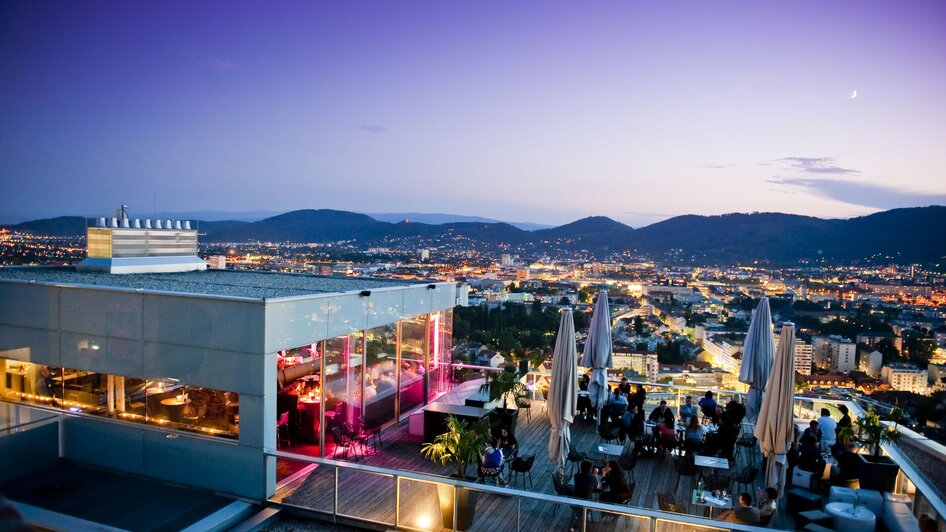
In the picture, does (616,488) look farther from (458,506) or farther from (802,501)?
(802,501)

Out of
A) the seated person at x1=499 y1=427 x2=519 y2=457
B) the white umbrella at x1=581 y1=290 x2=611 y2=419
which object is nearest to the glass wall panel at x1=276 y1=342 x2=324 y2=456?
the seated person at x1=499 y1=427 x2=519 y2=457

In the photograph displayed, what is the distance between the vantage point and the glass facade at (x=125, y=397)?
9.23 metres

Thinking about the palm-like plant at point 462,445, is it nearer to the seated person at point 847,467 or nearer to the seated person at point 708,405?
the seated person at point 847,467

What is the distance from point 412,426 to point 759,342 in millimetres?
7974

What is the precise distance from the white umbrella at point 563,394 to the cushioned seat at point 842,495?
4378mm

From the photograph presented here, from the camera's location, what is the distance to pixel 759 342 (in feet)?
39.5

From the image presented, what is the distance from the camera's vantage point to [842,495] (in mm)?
8969

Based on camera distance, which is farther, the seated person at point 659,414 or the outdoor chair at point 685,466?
the seated person at point 659,414

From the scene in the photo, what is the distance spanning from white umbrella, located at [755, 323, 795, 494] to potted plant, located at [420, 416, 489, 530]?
496 cm

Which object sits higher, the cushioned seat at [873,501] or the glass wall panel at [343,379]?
the glass wall panel at [343,379]

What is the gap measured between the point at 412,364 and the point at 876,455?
9953 mm

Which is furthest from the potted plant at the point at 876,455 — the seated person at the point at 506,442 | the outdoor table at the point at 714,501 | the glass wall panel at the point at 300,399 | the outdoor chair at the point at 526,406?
the glass wall panel at the point at 300,399

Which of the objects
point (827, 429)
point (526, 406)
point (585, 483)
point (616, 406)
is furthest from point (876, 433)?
point (526, 406)

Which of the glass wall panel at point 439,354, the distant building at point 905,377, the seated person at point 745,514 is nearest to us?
the seated person at point 745,514
